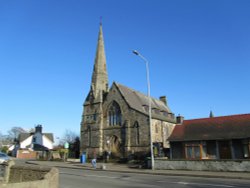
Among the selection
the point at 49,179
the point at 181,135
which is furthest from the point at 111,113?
the point at 49,179

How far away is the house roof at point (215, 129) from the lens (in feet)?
88.4

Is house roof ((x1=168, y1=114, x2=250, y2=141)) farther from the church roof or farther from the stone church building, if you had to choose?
the church roof

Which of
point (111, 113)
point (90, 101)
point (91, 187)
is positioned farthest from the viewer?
point (90, 101)

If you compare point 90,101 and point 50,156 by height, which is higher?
point 90,101

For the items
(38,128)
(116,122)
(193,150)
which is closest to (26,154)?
(38,128)

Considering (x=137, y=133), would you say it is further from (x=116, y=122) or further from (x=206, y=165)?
(x=206, y=165)

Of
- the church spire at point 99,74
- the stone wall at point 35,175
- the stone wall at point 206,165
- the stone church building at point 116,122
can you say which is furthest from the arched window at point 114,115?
the stone wall at point 35,175

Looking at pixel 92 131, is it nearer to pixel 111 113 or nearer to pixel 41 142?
pixel 111 113

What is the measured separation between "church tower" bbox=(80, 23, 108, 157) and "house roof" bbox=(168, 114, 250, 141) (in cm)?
1612

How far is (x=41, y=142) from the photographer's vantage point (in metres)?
81.3

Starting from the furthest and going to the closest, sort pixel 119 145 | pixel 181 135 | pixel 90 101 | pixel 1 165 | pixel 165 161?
pixel 90 101
pixel 119 145
pixel 181 135
pixel 165 161
pixel 1 165

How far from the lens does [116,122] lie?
42.2 meters

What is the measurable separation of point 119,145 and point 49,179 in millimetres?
31744

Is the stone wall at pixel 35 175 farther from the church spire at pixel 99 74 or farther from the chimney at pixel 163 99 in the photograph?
the chimney at pixel 163 99
